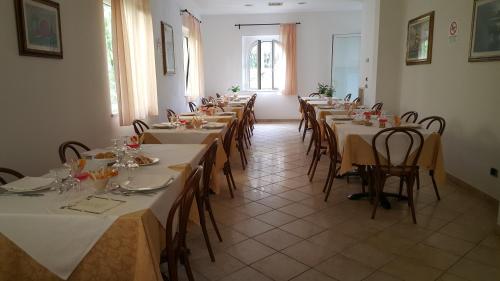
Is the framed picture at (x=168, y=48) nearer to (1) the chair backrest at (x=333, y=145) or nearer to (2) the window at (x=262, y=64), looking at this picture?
(2) the window at (x=262, y=64)

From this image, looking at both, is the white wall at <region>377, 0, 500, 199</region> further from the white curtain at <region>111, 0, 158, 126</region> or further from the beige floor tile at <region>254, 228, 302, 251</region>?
the white curtain at <region>111, 0, 158, 126</region>

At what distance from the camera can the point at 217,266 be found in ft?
8.27

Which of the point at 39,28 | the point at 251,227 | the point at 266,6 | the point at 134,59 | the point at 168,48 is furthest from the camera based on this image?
the point at 266,6

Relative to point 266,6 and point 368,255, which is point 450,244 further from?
point 266,6

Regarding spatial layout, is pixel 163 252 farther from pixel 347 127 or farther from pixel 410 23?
pixel 410 23

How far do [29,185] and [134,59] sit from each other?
3.25 m

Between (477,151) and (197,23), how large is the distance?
22.4ft

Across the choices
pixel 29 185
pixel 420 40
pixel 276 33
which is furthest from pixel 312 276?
pixel 276 33

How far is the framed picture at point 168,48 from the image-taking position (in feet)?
20.7

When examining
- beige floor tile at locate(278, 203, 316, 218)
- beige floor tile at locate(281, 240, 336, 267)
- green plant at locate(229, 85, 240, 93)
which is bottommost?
beige floor tile at locate(281, 240, 336, 267)

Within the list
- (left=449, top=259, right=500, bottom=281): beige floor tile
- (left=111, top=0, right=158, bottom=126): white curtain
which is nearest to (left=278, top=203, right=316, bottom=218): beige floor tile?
(left=449, top=259, right=500, bottom=281): beige floor tile

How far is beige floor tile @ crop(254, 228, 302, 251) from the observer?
9.23 ft

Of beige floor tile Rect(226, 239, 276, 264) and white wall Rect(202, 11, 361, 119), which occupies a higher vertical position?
white wall Rect(202, 11, 361, 119)

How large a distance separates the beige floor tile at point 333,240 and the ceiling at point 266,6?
642 centimetres
